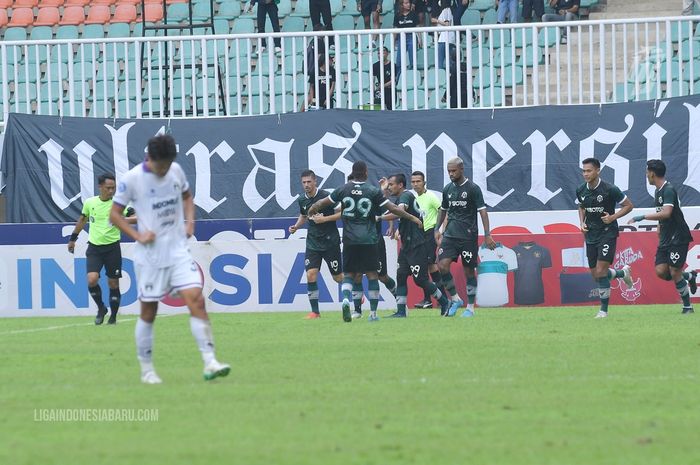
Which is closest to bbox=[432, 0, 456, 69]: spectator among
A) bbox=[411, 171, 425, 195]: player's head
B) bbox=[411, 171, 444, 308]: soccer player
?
bbox=[411, 171, 444, 308]: soccer player

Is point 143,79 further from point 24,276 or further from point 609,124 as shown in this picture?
point 609,124

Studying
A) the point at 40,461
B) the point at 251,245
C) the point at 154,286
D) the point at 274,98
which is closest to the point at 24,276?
the point at 251,245

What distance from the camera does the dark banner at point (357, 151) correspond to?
22984 millimetres

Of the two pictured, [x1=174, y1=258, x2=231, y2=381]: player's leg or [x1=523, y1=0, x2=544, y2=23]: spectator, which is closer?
[x1=174, y1=258, x2=231, y2=381]: player's leg

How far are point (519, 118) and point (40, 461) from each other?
56.6 ft

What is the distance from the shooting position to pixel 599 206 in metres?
17.6

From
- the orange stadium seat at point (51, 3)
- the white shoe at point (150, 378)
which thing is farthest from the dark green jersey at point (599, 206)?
the orange stadium seat at point (51, 3)

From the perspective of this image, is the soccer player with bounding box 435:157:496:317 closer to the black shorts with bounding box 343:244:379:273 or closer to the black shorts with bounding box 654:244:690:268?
the black shorts with bounding box 343:244:379:273

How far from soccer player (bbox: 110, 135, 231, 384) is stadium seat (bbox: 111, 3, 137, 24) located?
2043 cm

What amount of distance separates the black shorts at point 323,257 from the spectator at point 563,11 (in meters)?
8.23

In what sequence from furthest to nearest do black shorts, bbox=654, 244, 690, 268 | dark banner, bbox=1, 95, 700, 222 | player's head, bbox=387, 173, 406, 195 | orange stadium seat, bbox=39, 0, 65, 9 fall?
1. orange stadium seat, bbox=39, 0, 65, 9
2. dark banner, bbox=1, 95, 700, 222
3. player's head, bbox=387, 173, 406, 195
4. black shorts, bbox=654, 244, 690, 268

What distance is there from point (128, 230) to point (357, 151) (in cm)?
1338

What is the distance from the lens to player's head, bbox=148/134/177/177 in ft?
33.0

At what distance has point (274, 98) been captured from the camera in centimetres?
2455
